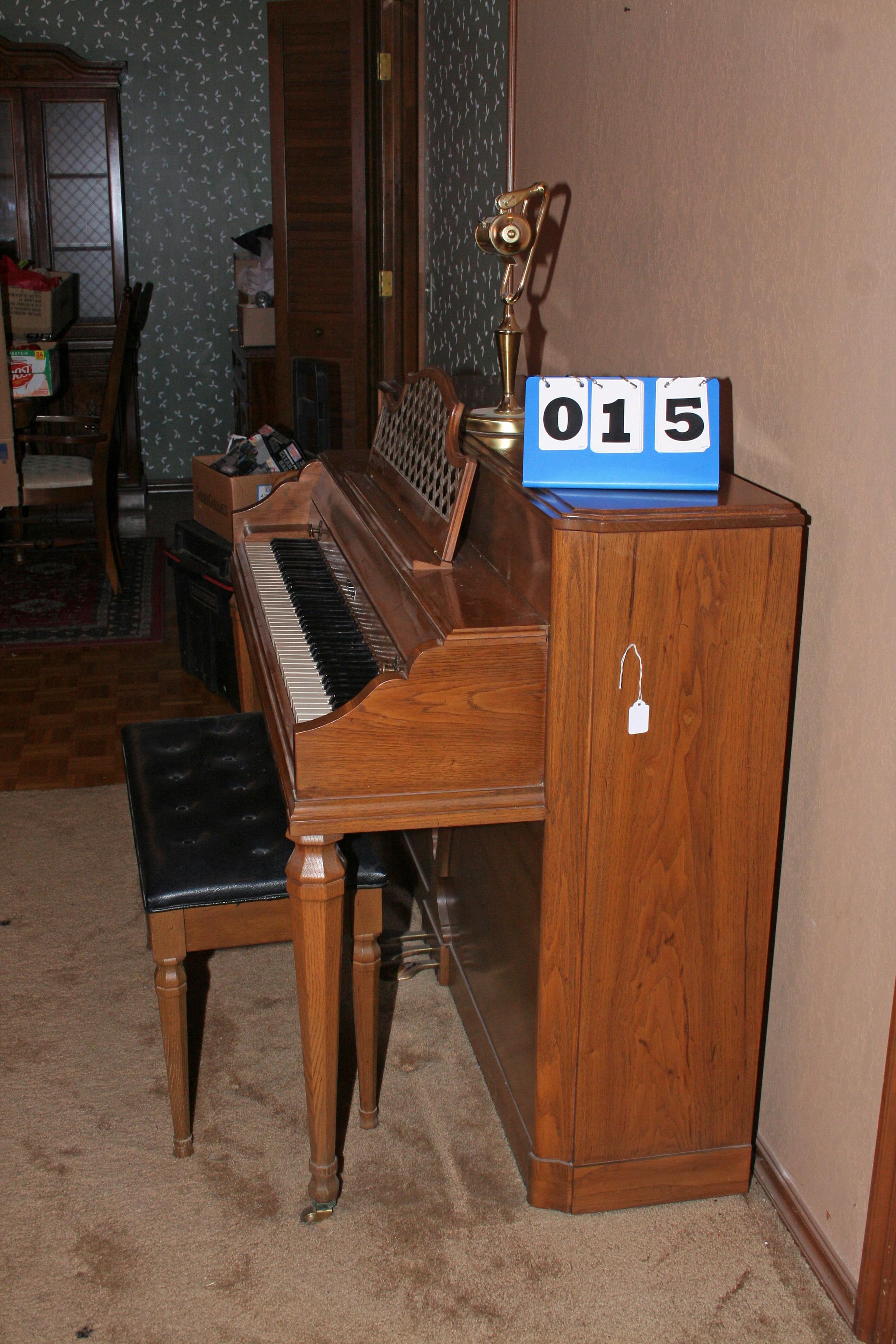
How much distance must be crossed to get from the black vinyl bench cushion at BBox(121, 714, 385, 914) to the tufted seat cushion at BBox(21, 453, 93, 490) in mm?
2826

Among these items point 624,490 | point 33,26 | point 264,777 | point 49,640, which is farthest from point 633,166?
point 33,26

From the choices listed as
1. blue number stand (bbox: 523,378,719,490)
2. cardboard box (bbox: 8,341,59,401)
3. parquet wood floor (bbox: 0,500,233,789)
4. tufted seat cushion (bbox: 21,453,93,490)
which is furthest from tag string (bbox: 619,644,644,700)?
cardboard box (bbox: 8,341,59,401)

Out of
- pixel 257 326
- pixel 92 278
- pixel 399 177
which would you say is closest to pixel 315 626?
pixel 399 177

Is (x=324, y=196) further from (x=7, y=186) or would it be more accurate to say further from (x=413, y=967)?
(x=413, y=967)

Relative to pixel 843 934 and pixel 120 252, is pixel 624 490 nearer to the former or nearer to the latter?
pixel 843 934

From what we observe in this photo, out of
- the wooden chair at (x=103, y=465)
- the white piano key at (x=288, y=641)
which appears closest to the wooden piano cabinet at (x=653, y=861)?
the white piano key at (x=288, y=641)

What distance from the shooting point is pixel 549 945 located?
163 cm

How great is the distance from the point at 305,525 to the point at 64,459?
270 cm

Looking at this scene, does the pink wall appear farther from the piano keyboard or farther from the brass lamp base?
the piano keyboard

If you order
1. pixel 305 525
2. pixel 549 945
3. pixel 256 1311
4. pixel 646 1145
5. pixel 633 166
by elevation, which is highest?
pixel 633 166

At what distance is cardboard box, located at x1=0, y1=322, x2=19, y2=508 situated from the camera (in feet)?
15.3

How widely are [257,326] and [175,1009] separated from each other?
168 inches

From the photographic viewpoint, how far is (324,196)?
4.48 metres

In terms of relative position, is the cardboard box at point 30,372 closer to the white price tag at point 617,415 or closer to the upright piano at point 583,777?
the upright piano at point 583,777
